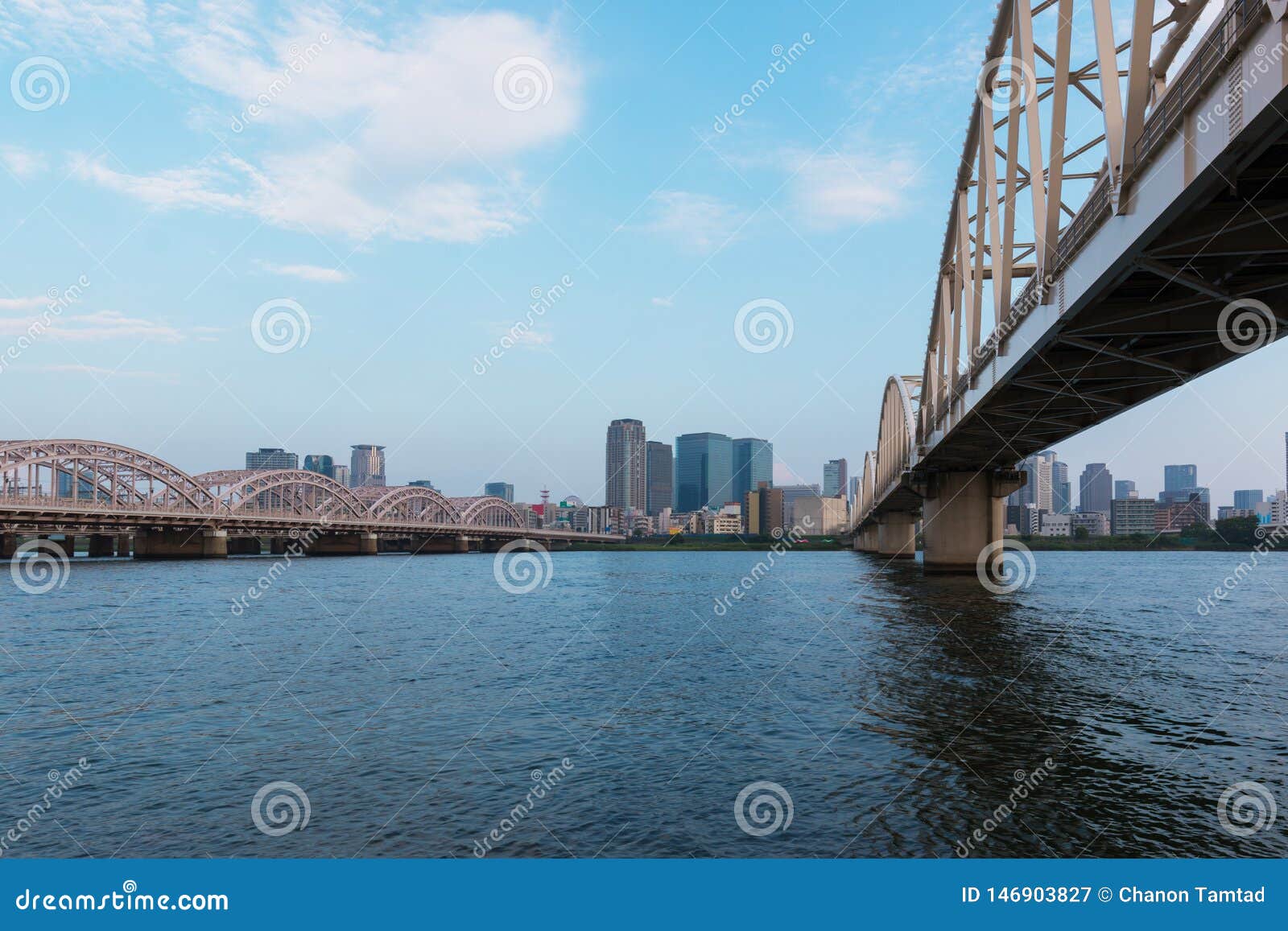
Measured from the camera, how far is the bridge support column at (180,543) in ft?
363

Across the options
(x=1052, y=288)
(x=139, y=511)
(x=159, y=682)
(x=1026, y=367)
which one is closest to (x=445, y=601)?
(x=159, y=682)

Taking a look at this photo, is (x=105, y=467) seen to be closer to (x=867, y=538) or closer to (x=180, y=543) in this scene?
(x=180, y=543)

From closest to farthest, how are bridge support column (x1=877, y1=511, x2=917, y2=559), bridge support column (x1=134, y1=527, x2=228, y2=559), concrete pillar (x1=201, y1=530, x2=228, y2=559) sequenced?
bridge support column (x1=134, y1=527, x2=228, y2=559)
concrete pillar (x1=201, y1=530, x2=228, y2=559)
bridge support column (x1=877, y1=511, x2=917, y2=559)

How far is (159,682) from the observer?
23.1 m

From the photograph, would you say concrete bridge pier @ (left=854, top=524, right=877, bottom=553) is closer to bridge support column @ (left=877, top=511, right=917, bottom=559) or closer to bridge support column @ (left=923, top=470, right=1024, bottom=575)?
bridge support column @ (left=877, top=511, right=917, bottom=559)

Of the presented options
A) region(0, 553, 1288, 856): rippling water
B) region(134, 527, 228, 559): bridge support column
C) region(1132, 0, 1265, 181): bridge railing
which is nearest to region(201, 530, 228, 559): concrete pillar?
region(134, 527, 228, 559): bridge support column

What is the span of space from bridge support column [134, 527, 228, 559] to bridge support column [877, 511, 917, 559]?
3577 inches

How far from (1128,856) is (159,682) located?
22902 millimetres

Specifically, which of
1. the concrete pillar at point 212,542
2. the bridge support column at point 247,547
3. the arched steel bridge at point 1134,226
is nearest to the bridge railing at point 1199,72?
the arched steel bridge at point 1134,226

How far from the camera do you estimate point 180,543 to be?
111812mm

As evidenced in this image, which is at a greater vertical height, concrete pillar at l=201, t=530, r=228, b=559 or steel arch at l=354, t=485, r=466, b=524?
steel arch at l=354, t=485, r=466, b=524

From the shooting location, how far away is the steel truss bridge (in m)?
87.7

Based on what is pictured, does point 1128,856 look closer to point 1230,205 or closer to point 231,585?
point 1230,205

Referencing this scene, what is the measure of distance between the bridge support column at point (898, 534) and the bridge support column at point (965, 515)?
5819 cm
